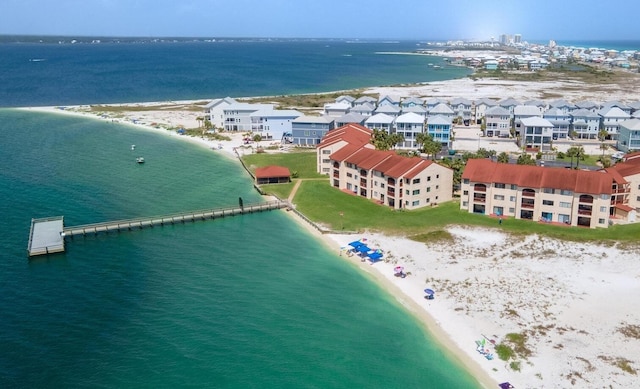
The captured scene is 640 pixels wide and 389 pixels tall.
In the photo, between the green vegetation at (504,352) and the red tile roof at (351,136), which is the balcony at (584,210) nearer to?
the green vegetation at (504,352)

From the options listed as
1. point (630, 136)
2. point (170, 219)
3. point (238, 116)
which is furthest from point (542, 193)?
point (238, 116)

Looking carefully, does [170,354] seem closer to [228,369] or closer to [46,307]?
[228,369]

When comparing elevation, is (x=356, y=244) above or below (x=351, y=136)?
below

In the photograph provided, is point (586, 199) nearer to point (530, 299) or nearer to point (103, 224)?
point (530, 299)

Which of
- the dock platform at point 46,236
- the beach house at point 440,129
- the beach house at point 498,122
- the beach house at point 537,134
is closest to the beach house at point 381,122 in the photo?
the beach house at point 440,129

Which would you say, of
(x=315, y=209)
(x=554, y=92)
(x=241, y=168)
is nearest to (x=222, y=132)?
(x=241, y=168)

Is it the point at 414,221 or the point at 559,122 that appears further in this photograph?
the point at 559,122
